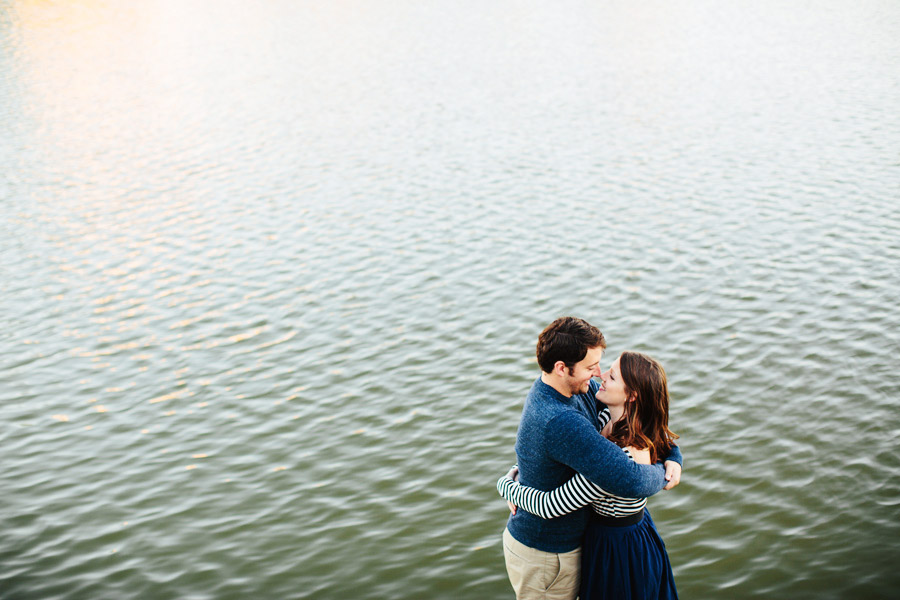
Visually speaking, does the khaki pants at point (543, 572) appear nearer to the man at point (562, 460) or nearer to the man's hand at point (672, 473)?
the man at point (562, 460)

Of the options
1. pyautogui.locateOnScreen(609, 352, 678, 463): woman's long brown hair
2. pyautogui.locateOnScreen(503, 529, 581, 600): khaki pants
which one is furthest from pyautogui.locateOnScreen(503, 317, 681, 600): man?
pyautogui.locateOnScreen(609, 352, 678, 463): woman's long brown hair

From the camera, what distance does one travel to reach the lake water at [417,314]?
721 cm

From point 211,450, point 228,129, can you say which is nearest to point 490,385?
point 211,450

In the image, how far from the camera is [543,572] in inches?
171

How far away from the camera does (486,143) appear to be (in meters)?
20.4

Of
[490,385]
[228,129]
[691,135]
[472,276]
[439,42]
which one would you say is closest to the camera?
[490,385]

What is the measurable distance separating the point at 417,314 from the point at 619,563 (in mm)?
7773

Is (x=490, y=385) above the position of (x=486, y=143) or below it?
below

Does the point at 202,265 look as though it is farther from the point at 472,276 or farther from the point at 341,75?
the point at 341,75

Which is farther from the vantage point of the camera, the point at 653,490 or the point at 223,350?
the point at 223,350

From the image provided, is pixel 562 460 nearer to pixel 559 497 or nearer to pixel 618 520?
pixel 559 497

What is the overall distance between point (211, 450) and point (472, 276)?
537cm

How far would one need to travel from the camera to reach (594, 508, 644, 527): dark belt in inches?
166

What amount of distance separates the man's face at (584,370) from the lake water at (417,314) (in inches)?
125
